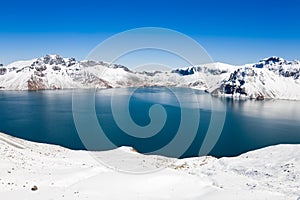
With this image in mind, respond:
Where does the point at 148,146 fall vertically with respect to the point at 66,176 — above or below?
below

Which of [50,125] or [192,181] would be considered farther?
[50,125]

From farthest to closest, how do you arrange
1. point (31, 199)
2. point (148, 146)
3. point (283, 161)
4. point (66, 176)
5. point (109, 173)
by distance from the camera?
point (148, 146) < point (283, 161) < point (109, 173) < point (66, 176) < point (31, 199)

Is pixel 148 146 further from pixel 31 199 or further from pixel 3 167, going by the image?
pixel 31 199

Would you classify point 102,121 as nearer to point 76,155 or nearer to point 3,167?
point 76,155

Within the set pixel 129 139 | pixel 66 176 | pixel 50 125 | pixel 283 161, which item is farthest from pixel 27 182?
pixel 50 125

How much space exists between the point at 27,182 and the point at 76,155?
861 inches

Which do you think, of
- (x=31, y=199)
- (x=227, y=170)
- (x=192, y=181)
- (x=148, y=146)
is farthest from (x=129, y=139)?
(x=31, y=199)

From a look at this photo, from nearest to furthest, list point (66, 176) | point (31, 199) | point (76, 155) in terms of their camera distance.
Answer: point (31, 199)
point (66, 176)
point (76, 155)

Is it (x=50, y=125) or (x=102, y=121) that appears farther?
(x=102, y=121)

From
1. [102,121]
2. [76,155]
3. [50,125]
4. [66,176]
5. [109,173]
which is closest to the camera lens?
[66,176]

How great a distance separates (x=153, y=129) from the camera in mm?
98062

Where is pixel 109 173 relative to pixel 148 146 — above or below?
above

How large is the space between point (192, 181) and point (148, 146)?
48.4 m

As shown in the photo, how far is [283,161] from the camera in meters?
34.2
